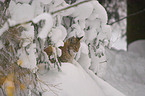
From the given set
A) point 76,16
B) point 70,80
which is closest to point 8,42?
point 70,80

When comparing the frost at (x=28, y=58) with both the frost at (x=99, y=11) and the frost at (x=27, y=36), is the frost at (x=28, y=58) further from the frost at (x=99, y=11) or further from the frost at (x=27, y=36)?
the frost at (x=99, y=11)

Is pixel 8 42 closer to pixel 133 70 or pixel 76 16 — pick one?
pixel 76 16

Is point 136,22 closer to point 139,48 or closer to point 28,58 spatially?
point 139,48

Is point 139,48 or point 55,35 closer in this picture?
point 55,35

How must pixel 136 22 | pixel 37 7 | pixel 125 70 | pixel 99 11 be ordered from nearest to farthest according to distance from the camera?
pixel 37 7
pixel 99 11
pixel 125 70
pixel 136 22

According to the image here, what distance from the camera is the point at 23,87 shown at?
108cm

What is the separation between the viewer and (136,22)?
4.43m

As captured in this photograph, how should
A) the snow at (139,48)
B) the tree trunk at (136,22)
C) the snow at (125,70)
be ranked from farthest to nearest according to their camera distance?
the tree trunk at (136,22)
the snow at (139,48)
the snow at (125,70)

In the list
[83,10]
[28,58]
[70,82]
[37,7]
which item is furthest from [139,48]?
[28,58]

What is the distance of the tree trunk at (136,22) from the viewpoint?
434 cm

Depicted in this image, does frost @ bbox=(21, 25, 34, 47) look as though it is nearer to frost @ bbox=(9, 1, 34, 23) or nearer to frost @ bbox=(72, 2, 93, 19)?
frost @ bbox=(9, 1, 34, 23)

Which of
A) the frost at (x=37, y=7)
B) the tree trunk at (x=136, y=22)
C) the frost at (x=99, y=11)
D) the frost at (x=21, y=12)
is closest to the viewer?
the frost at (x=21, y=12)

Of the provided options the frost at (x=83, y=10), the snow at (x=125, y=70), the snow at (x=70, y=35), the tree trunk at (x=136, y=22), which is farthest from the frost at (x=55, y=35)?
the tree trunk at (x=136, y=22)

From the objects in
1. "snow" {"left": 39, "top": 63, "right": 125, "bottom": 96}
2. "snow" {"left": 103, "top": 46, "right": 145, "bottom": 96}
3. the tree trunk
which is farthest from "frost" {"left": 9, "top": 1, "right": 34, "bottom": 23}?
the tree trunk
